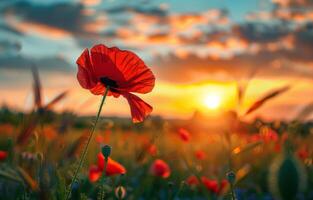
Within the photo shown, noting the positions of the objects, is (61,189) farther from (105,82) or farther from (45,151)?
(105,82)

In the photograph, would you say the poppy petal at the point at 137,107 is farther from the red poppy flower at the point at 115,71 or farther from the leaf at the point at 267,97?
the leaf at the point at 267,97

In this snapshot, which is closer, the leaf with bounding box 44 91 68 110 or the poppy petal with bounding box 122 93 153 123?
the leaf with bounding box 44 91 68 110

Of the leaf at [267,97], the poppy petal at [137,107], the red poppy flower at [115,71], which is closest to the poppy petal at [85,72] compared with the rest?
the red poppy flower at [115,71]

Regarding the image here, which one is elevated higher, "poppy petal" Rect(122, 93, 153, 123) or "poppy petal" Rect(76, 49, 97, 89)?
"poppy petal" Rect(76, 49, 97, 89)

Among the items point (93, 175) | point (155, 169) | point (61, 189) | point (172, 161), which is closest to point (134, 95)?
point (61, 189)

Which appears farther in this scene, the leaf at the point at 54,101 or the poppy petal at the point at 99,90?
the poppy petal at the point at 99,90

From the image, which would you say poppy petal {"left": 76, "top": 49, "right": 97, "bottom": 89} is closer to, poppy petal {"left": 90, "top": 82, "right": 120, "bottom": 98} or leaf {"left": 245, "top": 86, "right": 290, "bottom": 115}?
poppy petal {"left": 90, "top": 82, "right": 120, "bottom": 98}

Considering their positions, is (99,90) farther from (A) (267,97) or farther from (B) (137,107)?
(A) (267,97)

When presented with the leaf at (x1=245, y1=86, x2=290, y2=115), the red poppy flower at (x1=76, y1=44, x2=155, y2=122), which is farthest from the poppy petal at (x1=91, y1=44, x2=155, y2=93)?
the leaf at (x1=245, y1=86, x2=290, y2=115)
